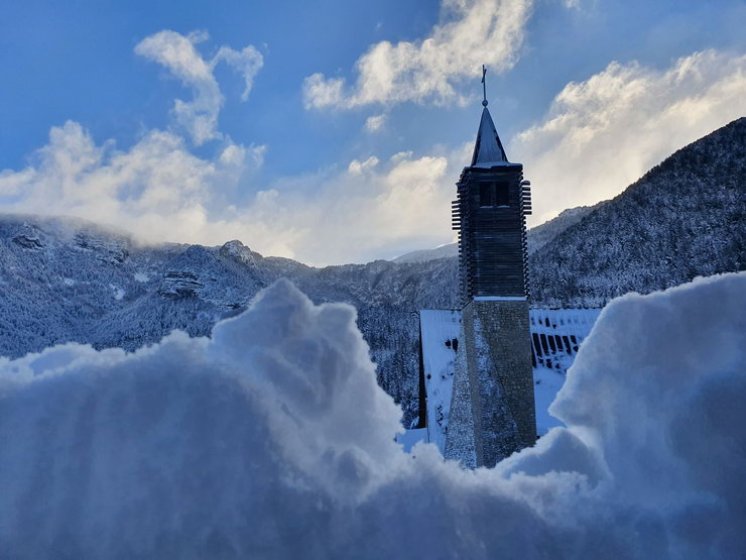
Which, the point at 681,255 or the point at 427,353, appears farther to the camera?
the point at 681,255

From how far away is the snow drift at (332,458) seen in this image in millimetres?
1398

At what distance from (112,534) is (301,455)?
50cm

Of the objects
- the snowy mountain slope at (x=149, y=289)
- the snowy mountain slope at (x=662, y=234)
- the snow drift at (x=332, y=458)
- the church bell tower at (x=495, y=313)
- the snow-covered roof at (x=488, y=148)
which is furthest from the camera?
the snowy mountain slope at (x=149, y=289)

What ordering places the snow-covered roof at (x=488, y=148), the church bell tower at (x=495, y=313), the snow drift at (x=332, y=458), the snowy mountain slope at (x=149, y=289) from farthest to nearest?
the snowy mountain slope at (x=149, y=289) < the snow-covered roof at (x=488, y=148) < the church bell tower at (x=495, y=313) < the snow drift at (x=332, y=458)

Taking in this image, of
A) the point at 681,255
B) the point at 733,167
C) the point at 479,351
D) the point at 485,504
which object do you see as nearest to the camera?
the point at 485,504

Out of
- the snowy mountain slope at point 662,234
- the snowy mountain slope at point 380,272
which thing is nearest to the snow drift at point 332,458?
the snowy mountain slope at point 380,272

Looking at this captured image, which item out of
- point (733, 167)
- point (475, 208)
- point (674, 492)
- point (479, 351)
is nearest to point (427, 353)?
point (479, 351)

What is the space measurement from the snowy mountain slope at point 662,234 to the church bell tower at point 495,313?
85.2ft

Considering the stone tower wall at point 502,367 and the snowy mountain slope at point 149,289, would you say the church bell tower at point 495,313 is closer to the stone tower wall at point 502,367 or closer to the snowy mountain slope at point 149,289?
the stone tower wall at point 502,367

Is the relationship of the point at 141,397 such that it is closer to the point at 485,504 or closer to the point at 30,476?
the point at 30,476

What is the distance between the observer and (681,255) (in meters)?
39.9

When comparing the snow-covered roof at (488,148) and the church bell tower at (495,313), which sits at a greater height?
the snow-covered roof at (488,148)

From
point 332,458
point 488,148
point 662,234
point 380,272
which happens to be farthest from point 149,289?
point 332,458

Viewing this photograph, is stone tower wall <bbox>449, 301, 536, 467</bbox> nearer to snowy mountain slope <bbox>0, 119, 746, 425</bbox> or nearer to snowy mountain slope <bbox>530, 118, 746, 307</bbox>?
snowy mountain slope <bbox>0, 119, 746, 425</bbox>
